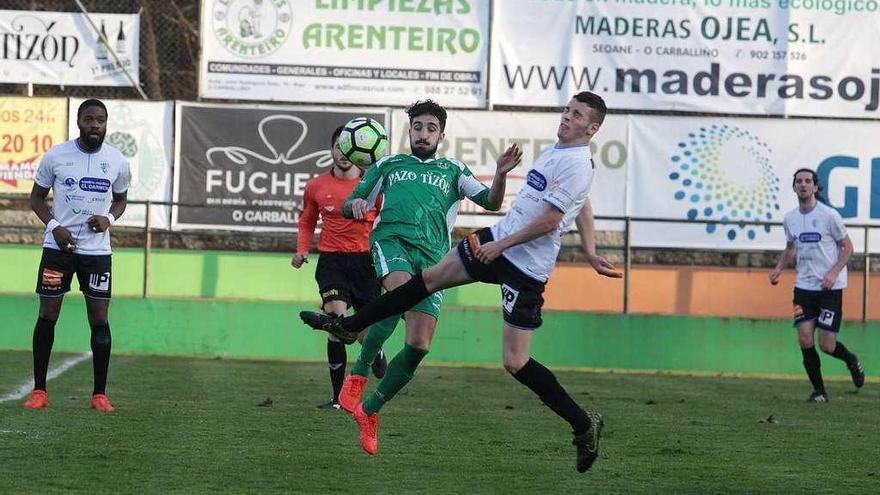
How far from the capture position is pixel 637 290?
72.8 feet

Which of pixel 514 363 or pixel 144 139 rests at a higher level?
pixel 144 139

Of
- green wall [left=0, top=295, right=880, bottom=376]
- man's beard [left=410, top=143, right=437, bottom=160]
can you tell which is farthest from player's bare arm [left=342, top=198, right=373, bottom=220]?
green wall [left=0, top=295, right=880, bottom=376]

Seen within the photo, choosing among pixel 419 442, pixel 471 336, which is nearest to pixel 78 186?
pixel 419 442

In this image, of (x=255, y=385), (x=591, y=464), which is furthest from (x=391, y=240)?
(x=255, y=385)

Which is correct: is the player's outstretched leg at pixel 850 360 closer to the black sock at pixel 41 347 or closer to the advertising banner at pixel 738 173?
the advertising banner at pixel 738 173

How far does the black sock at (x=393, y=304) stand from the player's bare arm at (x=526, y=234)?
36 cm

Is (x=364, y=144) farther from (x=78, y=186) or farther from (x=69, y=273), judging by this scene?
(x=69, y=273)

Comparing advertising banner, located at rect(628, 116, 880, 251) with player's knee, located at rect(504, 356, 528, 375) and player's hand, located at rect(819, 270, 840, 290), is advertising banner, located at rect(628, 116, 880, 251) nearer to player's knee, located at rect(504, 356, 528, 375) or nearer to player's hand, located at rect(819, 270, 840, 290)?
player's hand, located at rect(819, 270, 840, 290)

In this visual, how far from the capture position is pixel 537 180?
26.7 feet

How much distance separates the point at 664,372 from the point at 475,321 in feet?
7.58

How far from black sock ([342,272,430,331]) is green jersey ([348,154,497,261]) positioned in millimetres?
865

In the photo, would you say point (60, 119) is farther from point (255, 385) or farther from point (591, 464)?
point (591, 464)

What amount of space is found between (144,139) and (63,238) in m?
10.7

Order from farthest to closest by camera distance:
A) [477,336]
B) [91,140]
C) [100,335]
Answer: [477,336], [100,335], [91,140]
